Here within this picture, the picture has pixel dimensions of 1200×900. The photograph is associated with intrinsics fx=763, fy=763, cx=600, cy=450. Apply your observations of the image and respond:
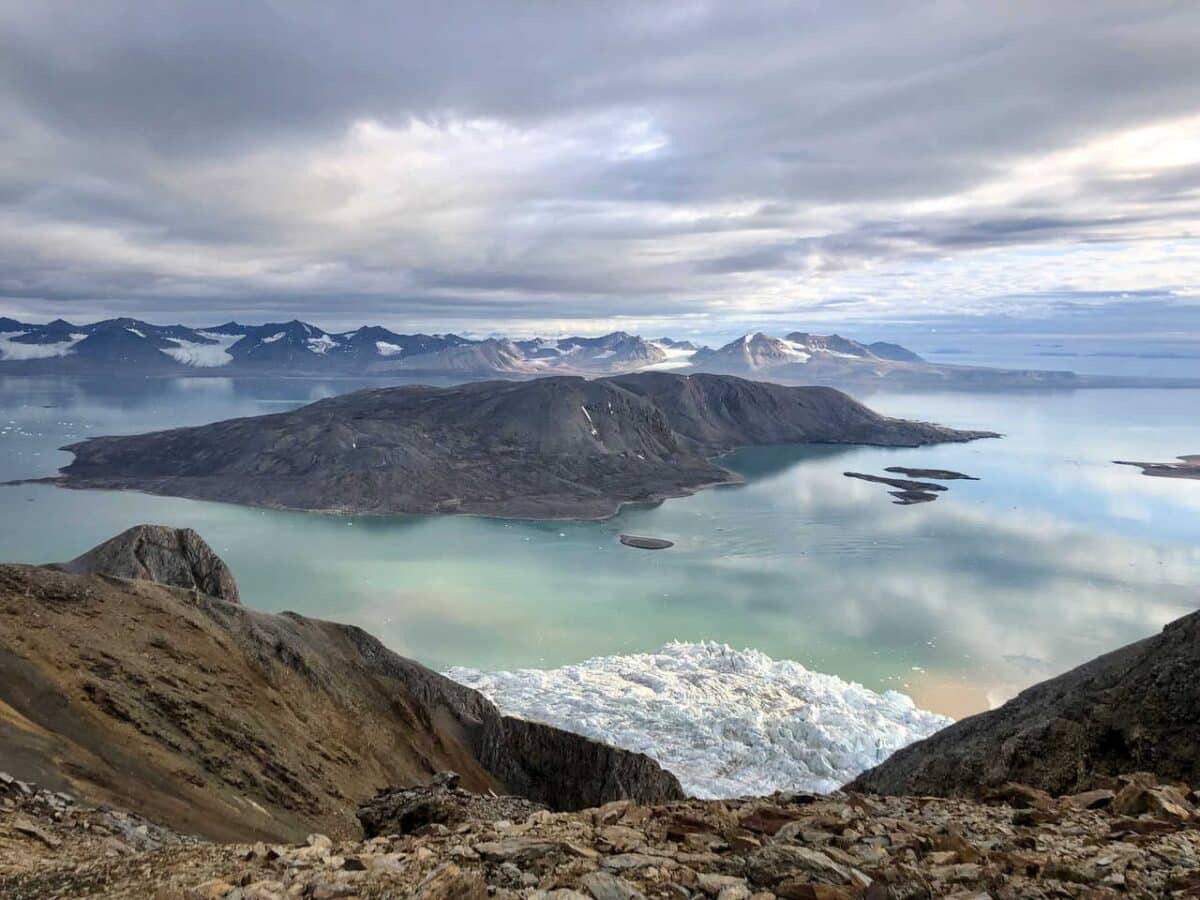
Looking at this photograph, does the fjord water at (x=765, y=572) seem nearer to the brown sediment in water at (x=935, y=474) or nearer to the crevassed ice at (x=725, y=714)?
the crevassed ice at (x=725, y=714)

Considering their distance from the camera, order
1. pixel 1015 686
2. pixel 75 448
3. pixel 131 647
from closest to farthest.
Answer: pixel 131 647, pixel 1015 686, pixel 75 448

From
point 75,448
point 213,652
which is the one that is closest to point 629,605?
point 213,652

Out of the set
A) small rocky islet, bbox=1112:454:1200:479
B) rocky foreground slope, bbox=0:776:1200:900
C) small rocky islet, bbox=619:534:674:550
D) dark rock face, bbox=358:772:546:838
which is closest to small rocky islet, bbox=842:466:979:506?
small rocky islet, bbox=1112:454:1200:479

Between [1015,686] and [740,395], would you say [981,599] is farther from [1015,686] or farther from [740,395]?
[740,395]

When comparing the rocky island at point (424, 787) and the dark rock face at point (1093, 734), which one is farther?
the dark rock face at point (1093, 734)

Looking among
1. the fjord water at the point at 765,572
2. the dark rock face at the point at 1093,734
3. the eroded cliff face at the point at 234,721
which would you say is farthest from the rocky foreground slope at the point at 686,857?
the fjord water at the point at 765,572

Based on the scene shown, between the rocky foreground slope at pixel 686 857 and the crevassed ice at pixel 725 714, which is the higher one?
the rocky foreground slope at pixel 686 857

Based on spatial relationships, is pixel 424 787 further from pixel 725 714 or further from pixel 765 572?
pixel 765 572
